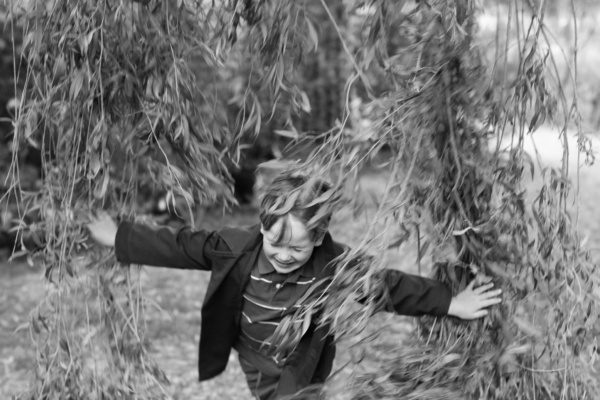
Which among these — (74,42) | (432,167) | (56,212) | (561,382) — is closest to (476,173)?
(432,167)

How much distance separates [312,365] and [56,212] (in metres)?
0.95

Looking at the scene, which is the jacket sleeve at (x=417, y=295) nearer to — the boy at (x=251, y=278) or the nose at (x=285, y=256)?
the boy at (x=251, y=278)

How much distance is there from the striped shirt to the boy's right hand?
1.57 ft

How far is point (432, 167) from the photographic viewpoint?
2014 millimetres

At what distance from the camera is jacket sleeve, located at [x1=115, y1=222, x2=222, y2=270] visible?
106 inches

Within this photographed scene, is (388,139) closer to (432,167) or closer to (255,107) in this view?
(432,167)

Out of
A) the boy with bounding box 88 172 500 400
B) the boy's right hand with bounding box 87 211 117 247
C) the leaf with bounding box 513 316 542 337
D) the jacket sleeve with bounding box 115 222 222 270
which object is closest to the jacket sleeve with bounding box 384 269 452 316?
the boy with bounding box 88 172 500 400

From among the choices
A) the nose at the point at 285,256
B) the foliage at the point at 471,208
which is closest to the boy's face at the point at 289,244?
the nose at the point at 285,256

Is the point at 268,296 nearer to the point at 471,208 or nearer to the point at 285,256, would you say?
the point at 285,256

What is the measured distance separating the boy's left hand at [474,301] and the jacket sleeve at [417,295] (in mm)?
60

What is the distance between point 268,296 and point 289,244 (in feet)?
1.15

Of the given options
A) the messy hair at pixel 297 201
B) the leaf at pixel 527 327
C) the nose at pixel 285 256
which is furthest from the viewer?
the nose at pixel 285 256

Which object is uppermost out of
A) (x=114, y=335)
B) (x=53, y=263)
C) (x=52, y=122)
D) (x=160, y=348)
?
(x=52, y=122)

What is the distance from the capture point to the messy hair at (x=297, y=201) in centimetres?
184
